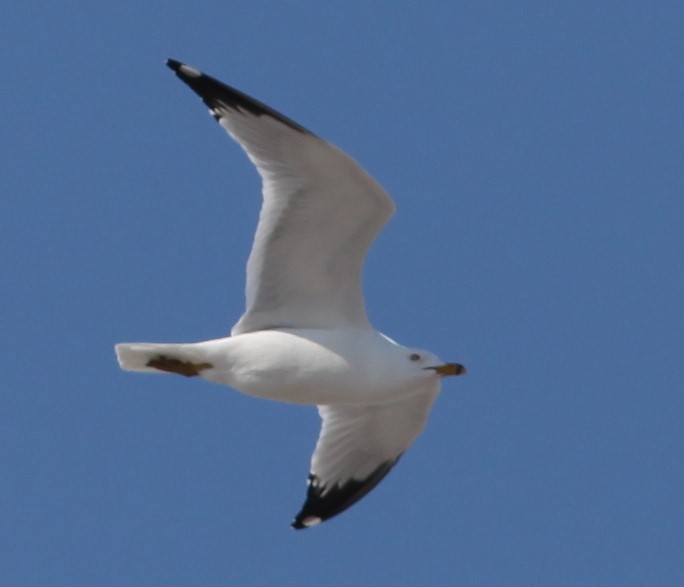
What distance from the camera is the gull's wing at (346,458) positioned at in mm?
13570

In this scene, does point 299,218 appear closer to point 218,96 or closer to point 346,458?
point 218,96

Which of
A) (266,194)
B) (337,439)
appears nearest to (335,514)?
(337,439)

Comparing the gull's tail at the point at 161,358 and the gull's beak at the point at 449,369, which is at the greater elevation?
the gull's beak at the point at 449,369

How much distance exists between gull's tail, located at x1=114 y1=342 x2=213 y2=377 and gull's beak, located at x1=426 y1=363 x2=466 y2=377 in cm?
141

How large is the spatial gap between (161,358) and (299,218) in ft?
3.94

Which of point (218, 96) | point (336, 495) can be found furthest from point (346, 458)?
point (218, 96)

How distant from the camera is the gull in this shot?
39.5ft

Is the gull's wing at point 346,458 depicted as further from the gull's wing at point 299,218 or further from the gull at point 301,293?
the gull's wing at point 299,218

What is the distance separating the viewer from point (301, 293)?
1260 cm

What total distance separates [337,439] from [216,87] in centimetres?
283

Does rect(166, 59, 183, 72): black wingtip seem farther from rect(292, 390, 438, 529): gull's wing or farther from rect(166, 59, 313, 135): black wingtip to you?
rect(292, 390, 438, 529): gull's wing

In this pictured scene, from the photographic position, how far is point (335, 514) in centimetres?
1367

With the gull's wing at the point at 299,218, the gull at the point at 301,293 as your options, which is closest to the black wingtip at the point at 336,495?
the gull at the point at 301,293

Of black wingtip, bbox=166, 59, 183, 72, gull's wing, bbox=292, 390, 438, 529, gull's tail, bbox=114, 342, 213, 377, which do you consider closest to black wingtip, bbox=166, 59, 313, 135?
black wingtip, bbox=166, 59, 183, 72
